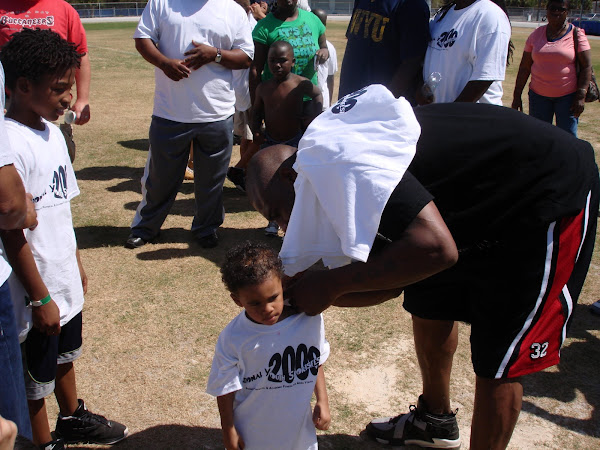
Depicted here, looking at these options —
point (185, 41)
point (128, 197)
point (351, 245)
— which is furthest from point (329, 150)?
point (128, 197)

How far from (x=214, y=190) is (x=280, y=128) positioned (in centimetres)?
85

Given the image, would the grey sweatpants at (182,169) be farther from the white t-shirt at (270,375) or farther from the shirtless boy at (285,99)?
the white t-shirt at (270,375)

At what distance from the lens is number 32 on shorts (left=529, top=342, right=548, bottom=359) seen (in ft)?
7.28

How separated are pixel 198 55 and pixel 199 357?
2.33m

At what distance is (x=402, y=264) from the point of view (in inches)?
73.2

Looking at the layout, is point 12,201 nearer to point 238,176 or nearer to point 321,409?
point 321,409

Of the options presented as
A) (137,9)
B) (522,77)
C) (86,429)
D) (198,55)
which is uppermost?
(198,55)

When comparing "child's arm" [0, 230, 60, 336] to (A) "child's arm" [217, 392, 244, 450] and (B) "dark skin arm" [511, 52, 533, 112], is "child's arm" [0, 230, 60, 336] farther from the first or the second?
(B) "dark skin arm" [511, 52, 533, 112]

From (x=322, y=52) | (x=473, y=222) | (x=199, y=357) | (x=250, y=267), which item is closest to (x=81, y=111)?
(x=199, y=357)

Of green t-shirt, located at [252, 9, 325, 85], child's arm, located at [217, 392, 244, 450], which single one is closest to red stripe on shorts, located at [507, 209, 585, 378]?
child's arm, located at [217, 392, 244, 450]

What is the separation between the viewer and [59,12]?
4613 mm

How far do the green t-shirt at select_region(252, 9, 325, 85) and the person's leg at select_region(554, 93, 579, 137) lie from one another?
2.58 m

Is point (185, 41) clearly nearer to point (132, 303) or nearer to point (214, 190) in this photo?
point (214, 190)

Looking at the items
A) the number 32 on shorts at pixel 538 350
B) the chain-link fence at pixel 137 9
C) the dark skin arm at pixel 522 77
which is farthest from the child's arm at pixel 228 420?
the chain-link fence at pixel 137 9
